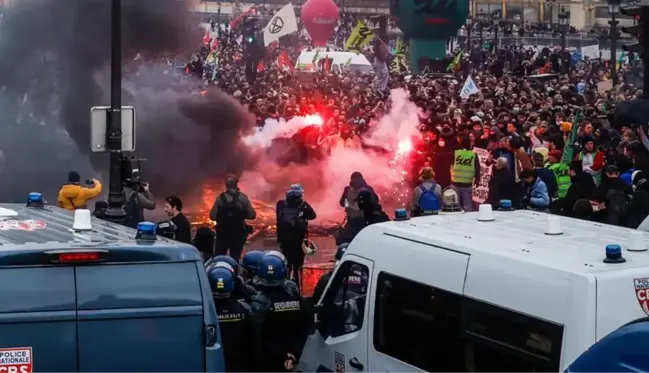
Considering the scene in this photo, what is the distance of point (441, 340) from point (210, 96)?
1784cm

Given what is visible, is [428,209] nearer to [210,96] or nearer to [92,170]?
[92,170]

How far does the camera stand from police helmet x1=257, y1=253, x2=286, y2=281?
753cm

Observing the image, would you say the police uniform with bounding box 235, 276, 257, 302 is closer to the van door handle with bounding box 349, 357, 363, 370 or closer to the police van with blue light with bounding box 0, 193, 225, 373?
the van door handle with bounding box 349, 357, 363, 370

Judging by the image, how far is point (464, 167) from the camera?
14867mm

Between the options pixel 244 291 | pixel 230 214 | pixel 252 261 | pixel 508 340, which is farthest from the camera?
pixel 230 214

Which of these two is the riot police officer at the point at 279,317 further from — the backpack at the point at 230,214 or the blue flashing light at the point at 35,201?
the backpack at the point at 230,214

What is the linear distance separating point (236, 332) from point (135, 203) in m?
5.36

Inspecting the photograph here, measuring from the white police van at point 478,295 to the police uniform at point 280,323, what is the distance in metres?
0.13

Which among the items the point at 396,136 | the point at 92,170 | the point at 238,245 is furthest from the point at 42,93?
the point at 238,245

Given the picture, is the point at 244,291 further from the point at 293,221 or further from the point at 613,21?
the point at 613,21

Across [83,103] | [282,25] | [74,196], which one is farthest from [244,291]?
[282,25]

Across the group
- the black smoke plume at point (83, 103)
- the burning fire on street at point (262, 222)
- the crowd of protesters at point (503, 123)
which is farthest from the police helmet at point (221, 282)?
the black smoke plume at point (83, 103)

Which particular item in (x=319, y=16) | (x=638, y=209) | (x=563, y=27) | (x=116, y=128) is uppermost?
(x=563, y=27)

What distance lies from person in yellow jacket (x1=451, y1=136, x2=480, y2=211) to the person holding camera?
4184 millimetres
